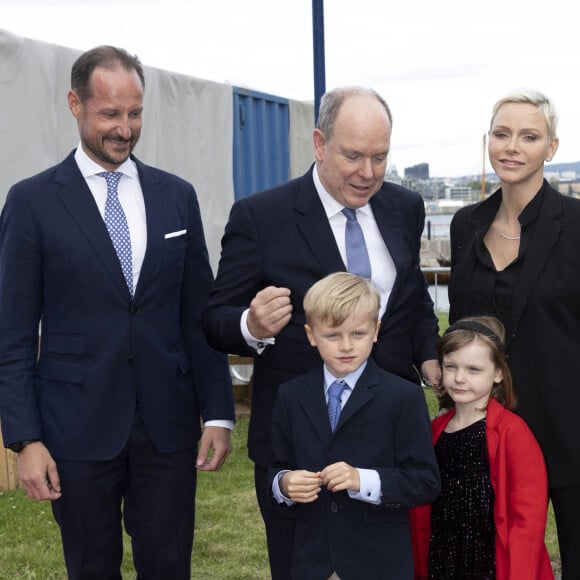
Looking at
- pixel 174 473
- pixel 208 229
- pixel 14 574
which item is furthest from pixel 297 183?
pixel 208 229

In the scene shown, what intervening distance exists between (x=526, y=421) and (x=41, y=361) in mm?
1717

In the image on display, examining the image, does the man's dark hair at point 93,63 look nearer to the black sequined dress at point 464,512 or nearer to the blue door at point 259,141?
the black sequined dress at point 464,512

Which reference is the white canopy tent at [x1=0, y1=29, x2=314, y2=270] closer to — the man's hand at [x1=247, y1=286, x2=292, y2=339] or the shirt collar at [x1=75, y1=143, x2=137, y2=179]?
the shirt collar at [x1=75, y1=143, x2=137, y2=179]

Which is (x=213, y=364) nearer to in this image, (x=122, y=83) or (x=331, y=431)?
(x=331, y=431)

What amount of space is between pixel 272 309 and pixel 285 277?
0.29 metres

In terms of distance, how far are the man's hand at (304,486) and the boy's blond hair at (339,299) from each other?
457mm

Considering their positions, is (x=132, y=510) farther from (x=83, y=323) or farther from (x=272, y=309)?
(x=272, y=309)

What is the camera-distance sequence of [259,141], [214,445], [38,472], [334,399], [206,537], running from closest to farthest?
[334,399] < [38,472] < [214,445] < [206,537] < [259,141]

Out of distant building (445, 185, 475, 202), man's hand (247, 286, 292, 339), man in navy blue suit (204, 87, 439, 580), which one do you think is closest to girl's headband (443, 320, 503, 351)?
man in navy blue suit (204, 87, 439, 580)

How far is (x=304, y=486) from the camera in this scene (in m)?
2.62

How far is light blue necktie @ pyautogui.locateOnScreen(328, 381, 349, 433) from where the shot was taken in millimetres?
2846

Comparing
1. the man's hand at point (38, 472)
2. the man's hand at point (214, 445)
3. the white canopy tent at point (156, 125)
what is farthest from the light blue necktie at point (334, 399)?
the white canopy tent at point (156, 125)

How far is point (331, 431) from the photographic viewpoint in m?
2.82

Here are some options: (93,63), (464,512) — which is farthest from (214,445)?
(93,63)
